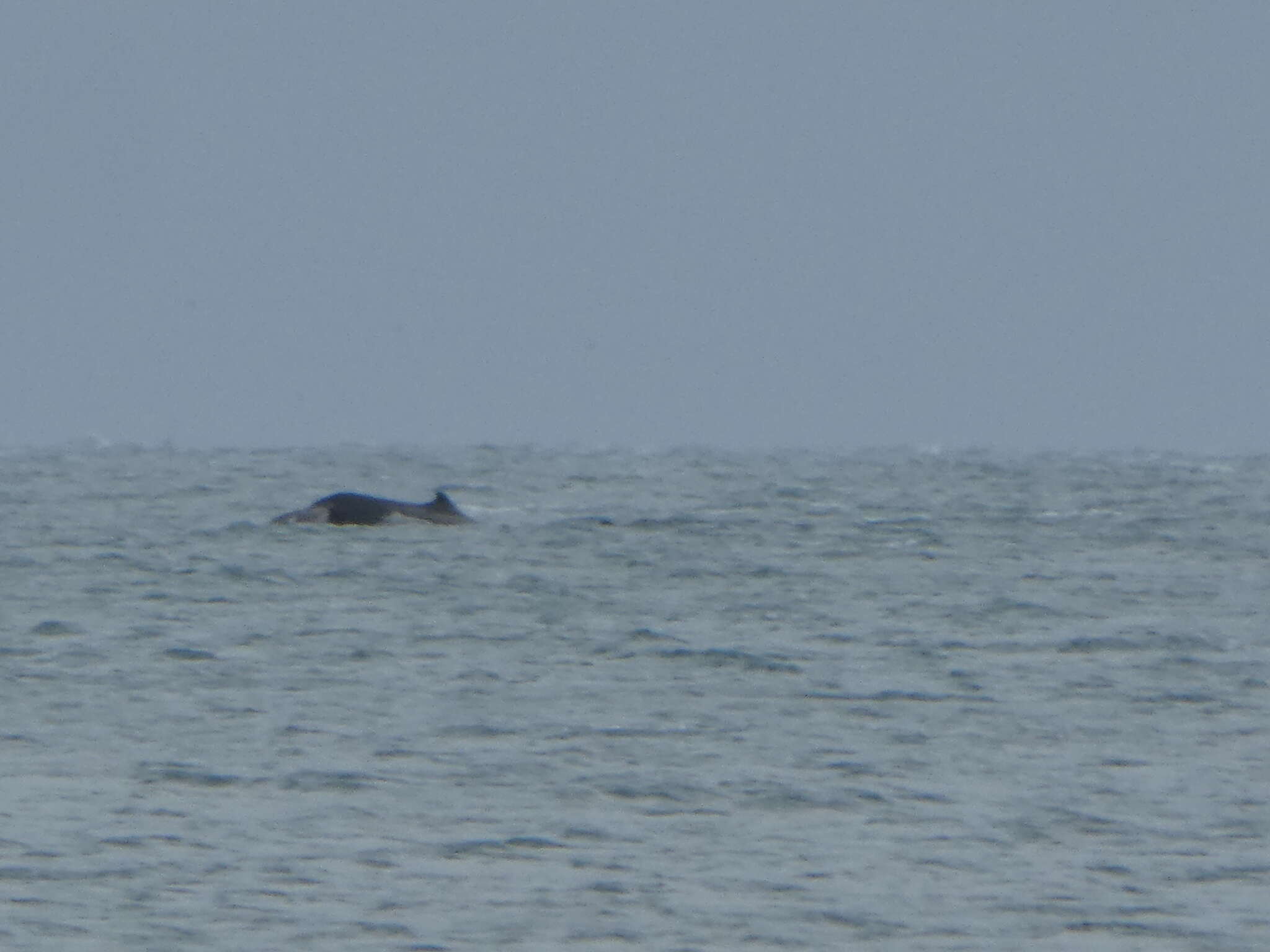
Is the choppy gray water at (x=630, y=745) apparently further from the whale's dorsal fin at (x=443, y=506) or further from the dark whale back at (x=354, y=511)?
the whale's dorsal fin at (x=443, y=506)

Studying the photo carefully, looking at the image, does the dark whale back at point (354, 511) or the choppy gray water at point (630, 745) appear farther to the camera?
the dark whale back at point (354, 511)

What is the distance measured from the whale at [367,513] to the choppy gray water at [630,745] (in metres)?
2.17

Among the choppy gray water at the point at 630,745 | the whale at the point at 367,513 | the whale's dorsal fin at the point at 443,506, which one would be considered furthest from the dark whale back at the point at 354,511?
the choppy gray water at the point at 630,745

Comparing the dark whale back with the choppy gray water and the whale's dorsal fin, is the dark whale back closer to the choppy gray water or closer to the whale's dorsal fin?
the whale's dorsal fin

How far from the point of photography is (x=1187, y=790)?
17125 millimetres

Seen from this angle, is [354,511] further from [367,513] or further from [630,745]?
[630,745]

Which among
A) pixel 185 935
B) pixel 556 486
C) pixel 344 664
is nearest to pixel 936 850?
pixel 185 935

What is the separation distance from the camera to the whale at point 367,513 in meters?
43.0

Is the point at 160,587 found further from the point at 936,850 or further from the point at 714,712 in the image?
the point at 936,850

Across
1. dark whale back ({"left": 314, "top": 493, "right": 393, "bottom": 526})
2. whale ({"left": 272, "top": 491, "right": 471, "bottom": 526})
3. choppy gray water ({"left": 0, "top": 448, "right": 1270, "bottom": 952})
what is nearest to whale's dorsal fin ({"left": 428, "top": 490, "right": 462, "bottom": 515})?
whale ({"left": 272, "top": 491, "right": 471, "bottom": 526})

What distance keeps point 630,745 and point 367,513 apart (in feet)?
80.3

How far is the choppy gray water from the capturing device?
13.7m

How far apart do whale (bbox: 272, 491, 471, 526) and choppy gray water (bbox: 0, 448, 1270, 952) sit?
7.11ft

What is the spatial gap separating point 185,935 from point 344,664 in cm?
1101
